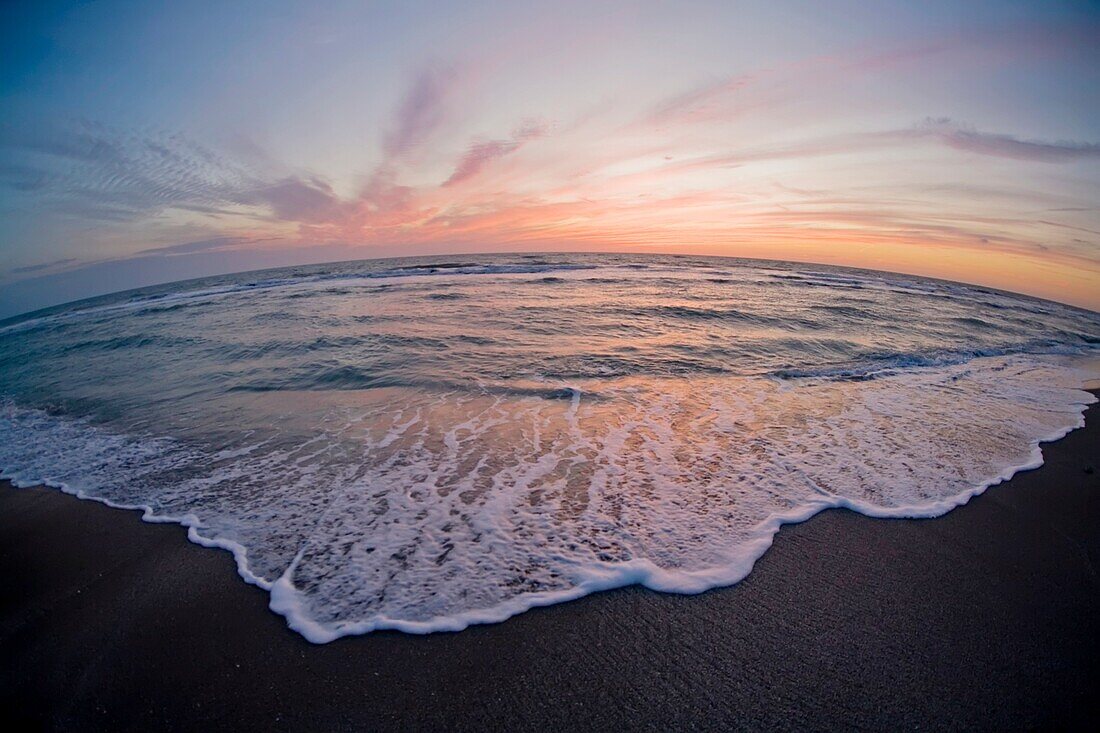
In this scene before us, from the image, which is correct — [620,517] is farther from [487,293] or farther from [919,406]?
[487,293]

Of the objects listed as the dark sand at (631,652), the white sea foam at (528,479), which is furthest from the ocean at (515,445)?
the dark sand at (631,652)

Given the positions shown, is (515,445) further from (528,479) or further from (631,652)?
(631,652)

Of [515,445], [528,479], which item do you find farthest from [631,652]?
[515,445]

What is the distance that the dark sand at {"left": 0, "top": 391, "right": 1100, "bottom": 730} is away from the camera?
7.74ft

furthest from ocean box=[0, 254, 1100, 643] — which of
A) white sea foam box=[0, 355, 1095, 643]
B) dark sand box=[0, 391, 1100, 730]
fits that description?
dark sand box=[0, 391, 1100, 730]

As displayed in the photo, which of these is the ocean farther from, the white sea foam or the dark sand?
the dark sand

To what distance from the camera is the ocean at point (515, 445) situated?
3.50 meters

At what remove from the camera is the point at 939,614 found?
9.74 ft

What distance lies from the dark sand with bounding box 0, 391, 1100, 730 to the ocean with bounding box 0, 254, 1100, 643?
0.27 m

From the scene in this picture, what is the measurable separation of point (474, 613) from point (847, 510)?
376 cm

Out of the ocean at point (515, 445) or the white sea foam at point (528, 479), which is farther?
the ocean at point (515, 445)

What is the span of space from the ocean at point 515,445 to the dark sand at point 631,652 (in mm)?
269

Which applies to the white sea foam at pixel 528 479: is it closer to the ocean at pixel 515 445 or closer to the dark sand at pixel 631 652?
the ocean at pixel 515 445

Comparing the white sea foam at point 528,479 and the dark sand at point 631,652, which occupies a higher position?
the white sea foam at point 528,479
